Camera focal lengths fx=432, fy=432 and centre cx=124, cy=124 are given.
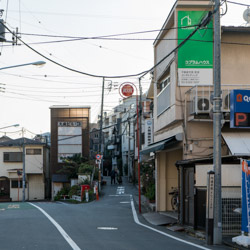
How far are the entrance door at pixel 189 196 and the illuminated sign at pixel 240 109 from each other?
3.26 meters

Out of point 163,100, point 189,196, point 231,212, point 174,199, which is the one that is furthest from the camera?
point 163,100

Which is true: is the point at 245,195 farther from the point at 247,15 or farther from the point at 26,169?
the point at 26,169

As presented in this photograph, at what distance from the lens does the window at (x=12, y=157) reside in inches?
2164

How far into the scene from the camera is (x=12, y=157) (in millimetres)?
55125

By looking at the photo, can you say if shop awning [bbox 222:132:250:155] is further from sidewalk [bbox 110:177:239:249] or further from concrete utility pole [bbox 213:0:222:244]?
sidewalk [bbox 110:177:239:249]

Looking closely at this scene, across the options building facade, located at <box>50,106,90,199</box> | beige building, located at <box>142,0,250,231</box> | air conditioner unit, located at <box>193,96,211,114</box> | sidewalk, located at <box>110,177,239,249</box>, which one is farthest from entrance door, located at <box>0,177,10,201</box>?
air conditioner unit, located at <box>193,96,211,114</box>

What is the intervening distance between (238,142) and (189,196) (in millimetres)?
2832

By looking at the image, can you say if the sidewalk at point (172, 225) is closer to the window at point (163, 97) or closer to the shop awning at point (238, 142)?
the shop awning at point (238, 142)

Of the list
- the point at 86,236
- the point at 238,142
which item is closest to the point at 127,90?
the point at 238,142

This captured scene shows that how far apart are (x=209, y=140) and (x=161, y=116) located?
16.6 ft

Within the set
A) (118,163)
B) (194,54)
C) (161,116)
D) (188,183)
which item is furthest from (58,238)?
(118,163)

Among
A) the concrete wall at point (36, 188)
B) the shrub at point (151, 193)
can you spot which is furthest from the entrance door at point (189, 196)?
the concrete wall at point (36, 188)

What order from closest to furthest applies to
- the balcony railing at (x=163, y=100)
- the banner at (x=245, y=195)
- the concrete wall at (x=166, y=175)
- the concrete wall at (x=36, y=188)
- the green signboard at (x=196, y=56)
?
the banner at (x=245, y=195), the green signboard at (x=196, y=56), the balcony railing at (x=163, y=100), the concrete wall at (x=166, y=175), the concrete wall at (x=36, y=188)

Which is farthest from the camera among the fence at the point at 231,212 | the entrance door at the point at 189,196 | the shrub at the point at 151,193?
the shrub at the point at 151,193
